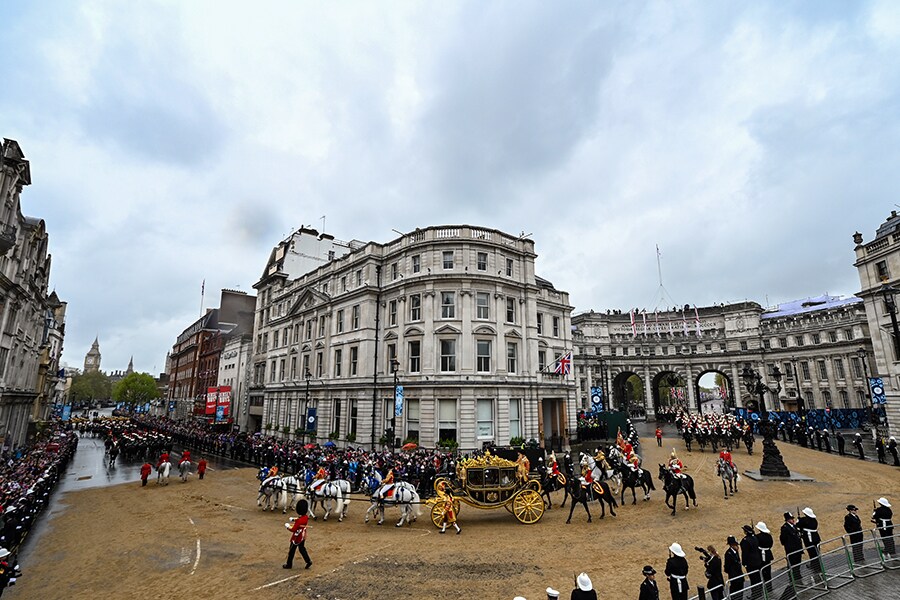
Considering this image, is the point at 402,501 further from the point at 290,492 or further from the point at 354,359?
the point at 354,359

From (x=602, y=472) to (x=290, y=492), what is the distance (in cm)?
1258

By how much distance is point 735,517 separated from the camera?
14.6 m

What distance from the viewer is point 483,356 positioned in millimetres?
31766

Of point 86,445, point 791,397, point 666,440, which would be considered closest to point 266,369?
point 86,445

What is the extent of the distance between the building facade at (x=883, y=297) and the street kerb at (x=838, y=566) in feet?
113

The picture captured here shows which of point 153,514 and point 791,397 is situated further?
point 791,397

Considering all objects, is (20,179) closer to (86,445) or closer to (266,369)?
(266,369)

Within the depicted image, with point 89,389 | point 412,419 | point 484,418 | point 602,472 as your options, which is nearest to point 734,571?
point 602,472

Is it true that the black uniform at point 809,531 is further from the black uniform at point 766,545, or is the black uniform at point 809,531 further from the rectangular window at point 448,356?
the rectangular window at point 448,356

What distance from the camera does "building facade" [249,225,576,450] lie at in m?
30.6

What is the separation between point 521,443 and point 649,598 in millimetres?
22560

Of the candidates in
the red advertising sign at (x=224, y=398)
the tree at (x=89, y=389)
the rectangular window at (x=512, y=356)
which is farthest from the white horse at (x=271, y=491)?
the tree at (x=89, y=389)

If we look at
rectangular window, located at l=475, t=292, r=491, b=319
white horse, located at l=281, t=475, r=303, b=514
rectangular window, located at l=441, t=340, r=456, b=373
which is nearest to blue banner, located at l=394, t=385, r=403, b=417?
rectangular window, located at l=441, t=340, r=456, b=373

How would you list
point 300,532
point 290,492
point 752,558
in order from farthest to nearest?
point 290,492 < point 300,532 < point 752,558
